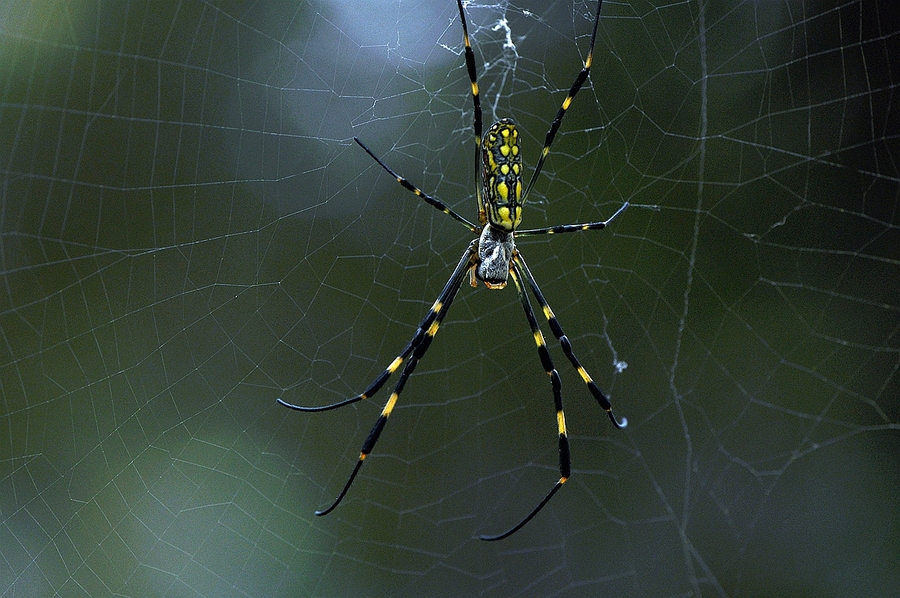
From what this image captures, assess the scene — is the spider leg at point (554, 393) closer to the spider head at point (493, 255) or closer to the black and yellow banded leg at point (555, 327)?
the black and yellow banded leg at point (555, 327)

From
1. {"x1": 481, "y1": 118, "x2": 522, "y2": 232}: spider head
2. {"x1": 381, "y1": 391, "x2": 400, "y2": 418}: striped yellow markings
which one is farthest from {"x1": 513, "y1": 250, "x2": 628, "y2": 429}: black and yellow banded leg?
{"x1": 381, "y1": 391, "x2": 400, "y2": 418}: striped yellow markings

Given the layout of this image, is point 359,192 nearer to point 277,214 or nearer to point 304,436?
point 277,214

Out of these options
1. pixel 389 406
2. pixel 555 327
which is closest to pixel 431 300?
pixel 555 327

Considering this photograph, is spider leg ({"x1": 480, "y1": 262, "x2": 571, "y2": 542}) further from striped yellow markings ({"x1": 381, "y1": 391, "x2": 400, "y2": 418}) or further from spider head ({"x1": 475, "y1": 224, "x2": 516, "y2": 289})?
striped yellow markings ({"x1": 381, "y1": 391, "x2": 400, "y2": 418})

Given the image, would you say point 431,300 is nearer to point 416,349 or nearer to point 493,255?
point 493,255

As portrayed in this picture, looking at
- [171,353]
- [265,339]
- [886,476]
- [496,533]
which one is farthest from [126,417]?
[886,476]

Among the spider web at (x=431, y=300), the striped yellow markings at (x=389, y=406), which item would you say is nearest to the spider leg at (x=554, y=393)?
the striped yellow markings at (x=389, y=406)
